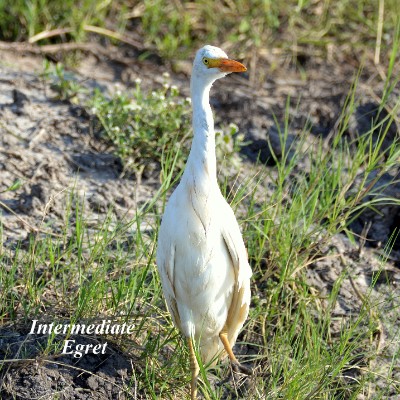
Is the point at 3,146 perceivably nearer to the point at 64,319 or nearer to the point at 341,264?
the point at 64,319

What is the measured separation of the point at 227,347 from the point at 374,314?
2.28 ft

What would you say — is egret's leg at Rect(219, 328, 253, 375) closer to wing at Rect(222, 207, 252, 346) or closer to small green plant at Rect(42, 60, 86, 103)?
wing at Rect(222, 207, 252, 346)

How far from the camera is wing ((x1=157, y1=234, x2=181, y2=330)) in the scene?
10.7ft

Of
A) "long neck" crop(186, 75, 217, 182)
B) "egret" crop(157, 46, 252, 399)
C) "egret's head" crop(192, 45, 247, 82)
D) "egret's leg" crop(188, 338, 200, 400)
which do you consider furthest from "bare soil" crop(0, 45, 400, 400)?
"egret's head" crop(192, 45, 247, 82)

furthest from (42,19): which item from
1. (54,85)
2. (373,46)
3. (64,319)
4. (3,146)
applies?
(64,319)

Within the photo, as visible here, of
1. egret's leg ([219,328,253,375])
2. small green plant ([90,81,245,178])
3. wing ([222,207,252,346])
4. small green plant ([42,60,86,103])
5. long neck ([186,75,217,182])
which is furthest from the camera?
small green plant ([42,60,86,103])

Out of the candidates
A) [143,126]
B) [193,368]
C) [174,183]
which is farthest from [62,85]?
[193,368]

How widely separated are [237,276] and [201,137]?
57 cm

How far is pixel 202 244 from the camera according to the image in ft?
10.6

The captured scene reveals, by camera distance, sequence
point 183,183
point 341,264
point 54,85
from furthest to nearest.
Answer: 1. point 54,85
2. point 341,264
3. point 183,183

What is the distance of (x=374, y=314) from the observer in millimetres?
3773

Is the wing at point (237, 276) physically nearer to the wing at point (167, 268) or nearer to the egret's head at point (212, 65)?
the wing at point (167, 268)

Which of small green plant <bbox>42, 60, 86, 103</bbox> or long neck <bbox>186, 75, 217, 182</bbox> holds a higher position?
long neck <bbox>186, 75, 217, 182</bbox>

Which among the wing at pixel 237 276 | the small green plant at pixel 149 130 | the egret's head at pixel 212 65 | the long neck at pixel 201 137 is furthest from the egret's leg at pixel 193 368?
the small green plant at pixel 149 130
